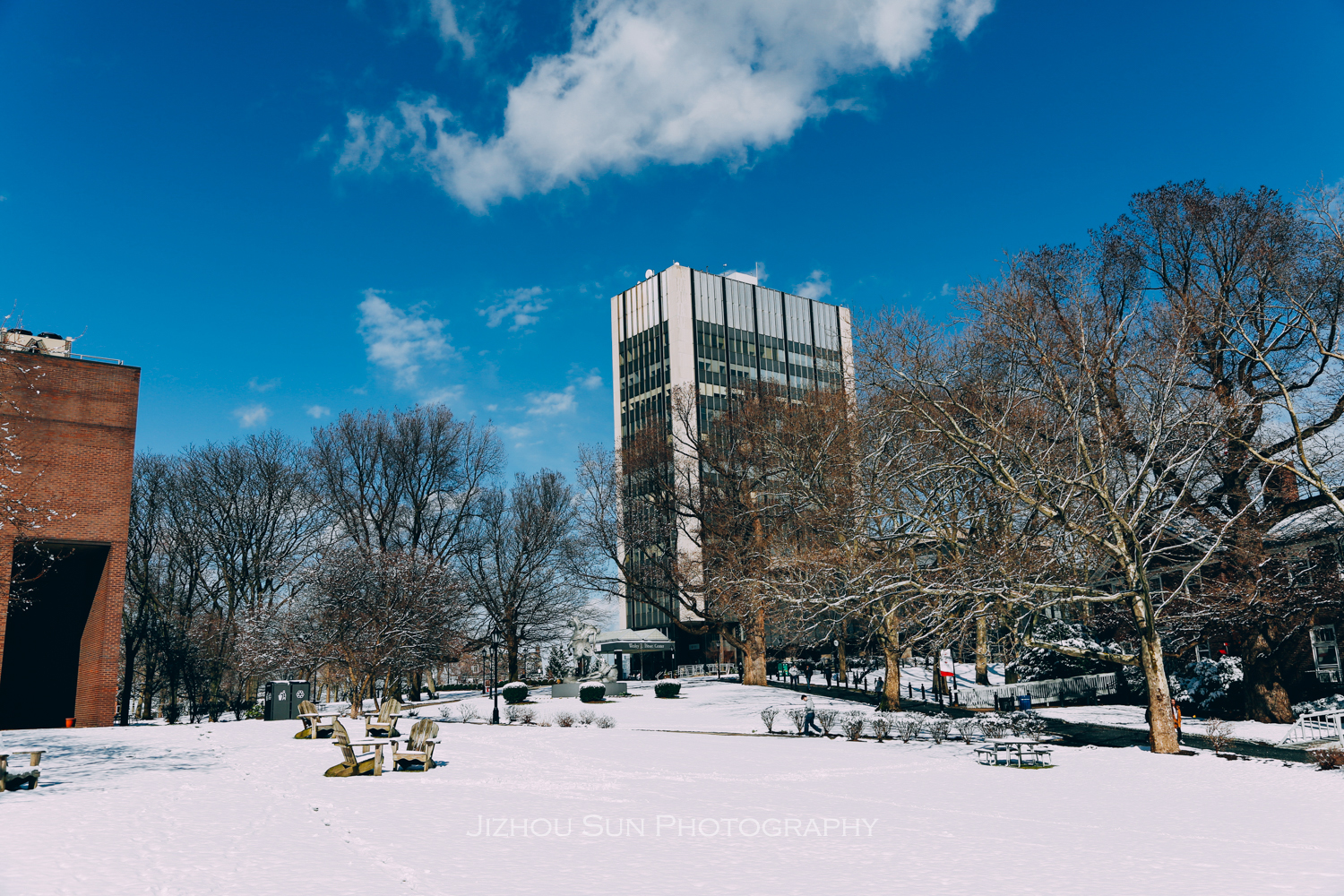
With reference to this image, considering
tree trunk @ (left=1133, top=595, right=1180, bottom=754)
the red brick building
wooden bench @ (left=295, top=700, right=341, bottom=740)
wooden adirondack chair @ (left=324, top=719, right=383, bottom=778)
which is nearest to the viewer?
wooden adirondack chair @ (left=324, top=719, right=383, bottom=778)

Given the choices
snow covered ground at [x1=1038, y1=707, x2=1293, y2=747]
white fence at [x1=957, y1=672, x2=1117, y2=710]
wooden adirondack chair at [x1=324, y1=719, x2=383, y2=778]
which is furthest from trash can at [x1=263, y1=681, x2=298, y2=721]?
snow covered ground at [x1=1038, y1=707, x2=1293, y2=747]

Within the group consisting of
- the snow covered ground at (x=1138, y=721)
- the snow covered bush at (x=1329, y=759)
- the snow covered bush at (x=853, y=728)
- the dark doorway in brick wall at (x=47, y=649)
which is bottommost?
the snow covered ground at (x=1138, y=721)

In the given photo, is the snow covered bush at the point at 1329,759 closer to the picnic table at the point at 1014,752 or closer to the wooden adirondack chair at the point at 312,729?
the picnic table at the point at 1014,752

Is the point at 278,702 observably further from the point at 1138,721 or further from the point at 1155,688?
the point at 1138,721

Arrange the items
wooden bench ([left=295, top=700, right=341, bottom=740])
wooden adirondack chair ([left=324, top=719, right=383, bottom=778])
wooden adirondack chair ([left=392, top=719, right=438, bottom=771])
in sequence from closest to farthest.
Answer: wooden adirondack chair ([left=324, top=719, right=383, bottom=778]), wooden adirondack chair ([left=392, top=719, right=438, bottom=771]), wooden bench ([left=295, top=700, right=341, bottom=740])

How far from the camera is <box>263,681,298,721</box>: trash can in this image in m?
32.4

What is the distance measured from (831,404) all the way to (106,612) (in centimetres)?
2572

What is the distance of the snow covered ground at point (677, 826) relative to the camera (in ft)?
25.6

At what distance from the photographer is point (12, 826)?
10047mm

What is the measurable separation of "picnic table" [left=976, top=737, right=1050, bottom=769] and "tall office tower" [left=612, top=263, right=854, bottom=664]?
216 feet

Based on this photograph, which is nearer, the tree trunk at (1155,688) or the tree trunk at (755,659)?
the tree trunk at (1155,688)

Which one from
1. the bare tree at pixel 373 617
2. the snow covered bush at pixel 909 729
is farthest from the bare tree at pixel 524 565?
the snow covered bush at pixel 909 729

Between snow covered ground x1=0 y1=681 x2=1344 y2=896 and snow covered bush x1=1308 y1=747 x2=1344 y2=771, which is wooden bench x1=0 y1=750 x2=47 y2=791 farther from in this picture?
snow covered bush x1=1308 y1=747 x2=1344 y2=771

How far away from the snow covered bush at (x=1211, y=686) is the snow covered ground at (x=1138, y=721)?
772 mm
